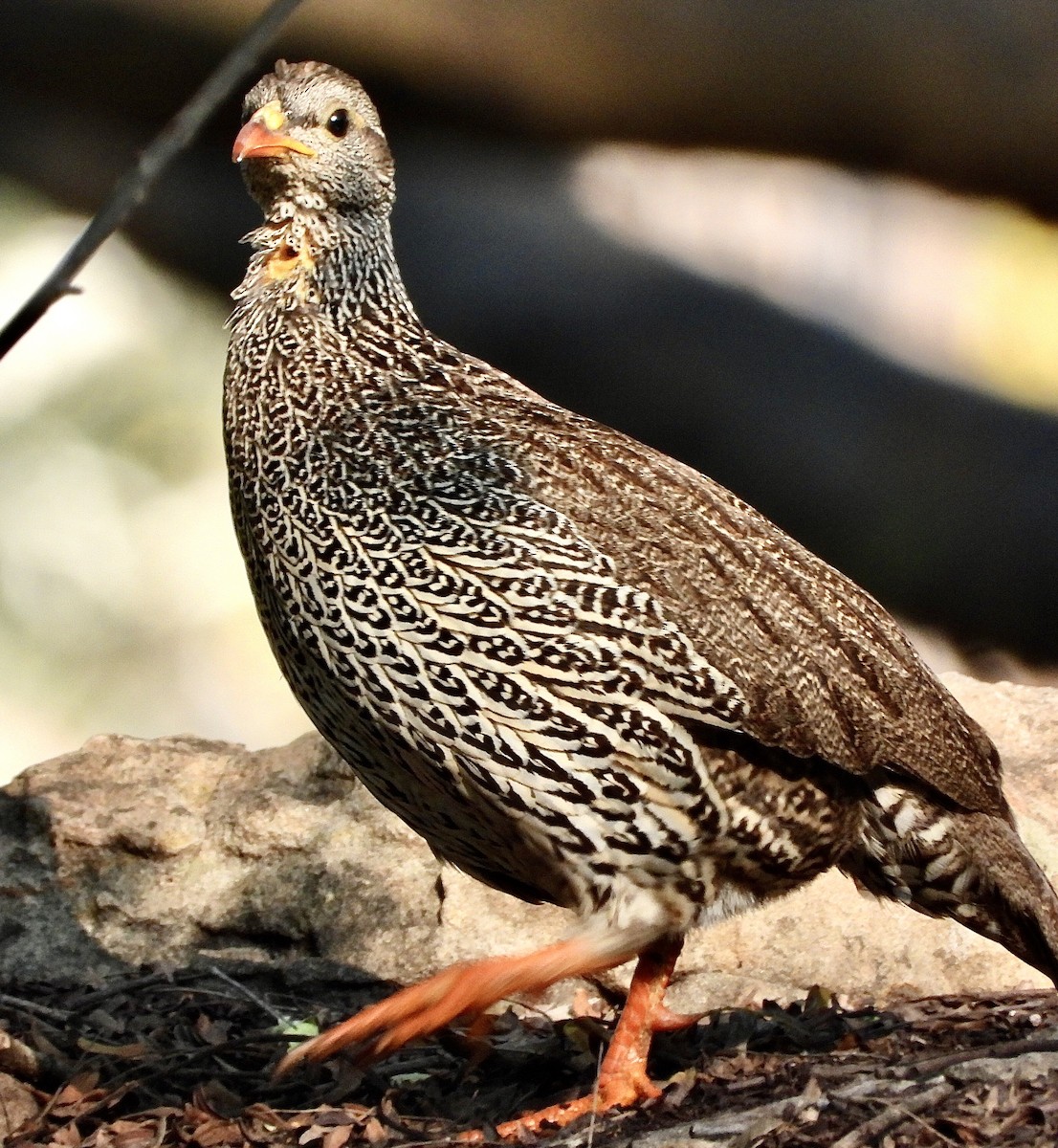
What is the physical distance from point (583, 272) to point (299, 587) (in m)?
4.70

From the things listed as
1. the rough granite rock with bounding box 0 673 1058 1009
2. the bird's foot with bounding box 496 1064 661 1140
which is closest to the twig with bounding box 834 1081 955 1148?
the bird's foot with bounding box 496 1064 661 1140

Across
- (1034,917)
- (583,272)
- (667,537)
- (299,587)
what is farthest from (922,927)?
(583,272)

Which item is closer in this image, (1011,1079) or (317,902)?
(1011,1079)

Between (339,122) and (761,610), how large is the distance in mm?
1815

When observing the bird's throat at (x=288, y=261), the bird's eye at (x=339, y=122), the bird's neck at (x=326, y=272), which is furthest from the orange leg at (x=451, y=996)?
the bird's eye at (x=339, y=122)

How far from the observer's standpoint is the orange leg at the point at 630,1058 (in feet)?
14.3

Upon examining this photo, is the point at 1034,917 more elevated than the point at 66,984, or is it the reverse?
the point at 1034,917

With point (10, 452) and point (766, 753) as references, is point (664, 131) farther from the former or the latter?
point (766, 753)

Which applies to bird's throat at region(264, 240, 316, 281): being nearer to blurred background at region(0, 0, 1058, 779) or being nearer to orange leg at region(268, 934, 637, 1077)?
orange leg at region(268, 934, 637, 1077)

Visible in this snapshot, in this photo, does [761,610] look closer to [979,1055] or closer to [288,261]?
[979,1055]

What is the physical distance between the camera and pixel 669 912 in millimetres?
4246

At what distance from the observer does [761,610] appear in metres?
4.35

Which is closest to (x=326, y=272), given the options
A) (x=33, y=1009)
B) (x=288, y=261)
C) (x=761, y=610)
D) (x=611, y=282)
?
(x=288, y=261)

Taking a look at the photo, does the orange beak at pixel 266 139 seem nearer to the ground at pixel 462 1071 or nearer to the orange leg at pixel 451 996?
the orange leg at pixel 451 996
